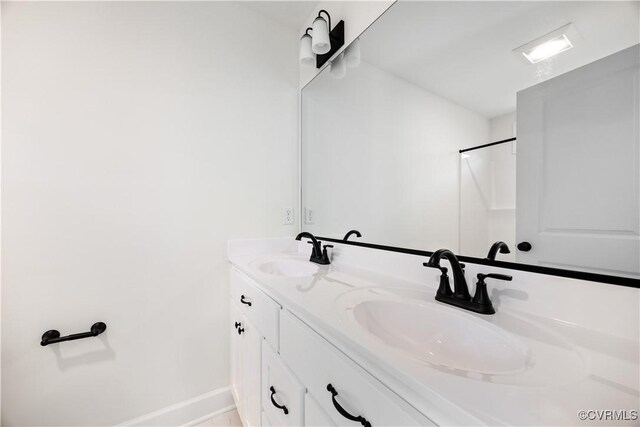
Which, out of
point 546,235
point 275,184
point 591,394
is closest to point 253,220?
point 275,184

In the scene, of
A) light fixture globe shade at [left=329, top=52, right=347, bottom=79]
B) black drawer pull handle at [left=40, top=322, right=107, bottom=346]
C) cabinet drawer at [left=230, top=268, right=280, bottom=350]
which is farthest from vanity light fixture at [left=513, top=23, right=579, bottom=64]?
black drawer pull handle at [left=40, top=322, right=107, bottom=346]

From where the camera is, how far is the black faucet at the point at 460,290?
667mm

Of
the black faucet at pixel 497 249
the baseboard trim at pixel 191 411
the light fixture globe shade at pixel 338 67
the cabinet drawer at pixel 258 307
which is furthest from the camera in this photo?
the light fixture globe shade at pixel 338 67

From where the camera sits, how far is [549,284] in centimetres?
62

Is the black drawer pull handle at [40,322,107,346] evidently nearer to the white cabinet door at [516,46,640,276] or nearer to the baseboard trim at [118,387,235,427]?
the baseboard trim at [118,387,235,427]

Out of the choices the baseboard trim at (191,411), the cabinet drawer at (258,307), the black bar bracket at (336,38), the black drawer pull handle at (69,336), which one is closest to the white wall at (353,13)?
the black bar bracket at (336,38)

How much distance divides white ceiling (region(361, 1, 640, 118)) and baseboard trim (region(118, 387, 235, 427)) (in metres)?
1.85

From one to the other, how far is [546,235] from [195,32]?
1.83 metres

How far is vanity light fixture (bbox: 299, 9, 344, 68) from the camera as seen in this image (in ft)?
4.50

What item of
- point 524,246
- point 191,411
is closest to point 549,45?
point 524,246

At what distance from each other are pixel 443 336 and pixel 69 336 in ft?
4.86

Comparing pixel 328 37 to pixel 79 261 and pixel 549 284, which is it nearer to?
pixel 549 284

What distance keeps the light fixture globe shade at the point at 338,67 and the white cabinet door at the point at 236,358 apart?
4.62 ft

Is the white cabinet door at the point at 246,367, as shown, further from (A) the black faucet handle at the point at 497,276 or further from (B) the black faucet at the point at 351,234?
(A) the black faucet handle at the point at 497,276
